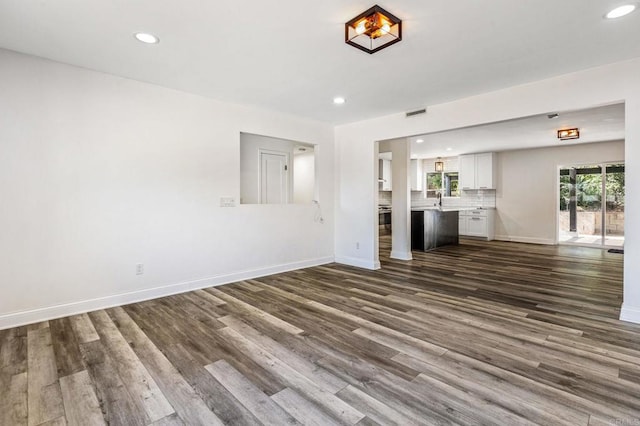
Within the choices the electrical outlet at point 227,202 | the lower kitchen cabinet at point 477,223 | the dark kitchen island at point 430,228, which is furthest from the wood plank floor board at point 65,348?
the lower kitchen cabinet at point 477,223

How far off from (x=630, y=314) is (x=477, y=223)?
6.23 meters

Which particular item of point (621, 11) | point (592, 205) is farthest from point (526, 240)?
point (621, 11)

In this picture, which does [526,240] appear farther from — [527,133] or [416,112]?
[416,112]

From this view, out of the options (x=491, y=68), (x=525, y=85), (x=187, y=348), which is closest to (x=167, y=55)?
(x=187, y=348)

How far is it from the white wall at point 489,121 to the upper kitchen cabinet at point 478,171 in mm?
5325

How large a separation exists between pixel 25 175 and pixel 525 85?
5407 millimetres

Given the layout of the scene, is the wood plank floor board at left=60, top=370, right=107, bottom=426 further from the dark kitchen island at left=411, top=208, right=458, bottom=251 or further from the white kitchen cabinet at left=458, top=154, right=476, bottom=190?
the white kitchen cabinet at left=458, top=154, right=476, bottom=190

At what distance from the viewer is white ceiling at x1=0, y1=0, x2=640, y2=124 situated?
2258mm

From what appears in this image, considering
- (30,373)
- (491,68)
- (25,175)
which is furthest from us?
(491,68)

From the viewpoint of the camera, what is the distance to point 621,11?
2277 mm

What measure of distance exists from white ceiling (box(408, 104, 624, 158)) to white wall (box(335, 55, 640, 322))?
0.43 metres

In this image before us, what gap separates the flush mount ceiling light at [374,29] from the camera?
2285mm

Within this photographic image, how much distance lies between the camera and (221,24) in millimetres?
2463

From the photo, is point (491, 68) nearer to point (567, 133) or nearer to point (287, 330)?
point (287, 330)
